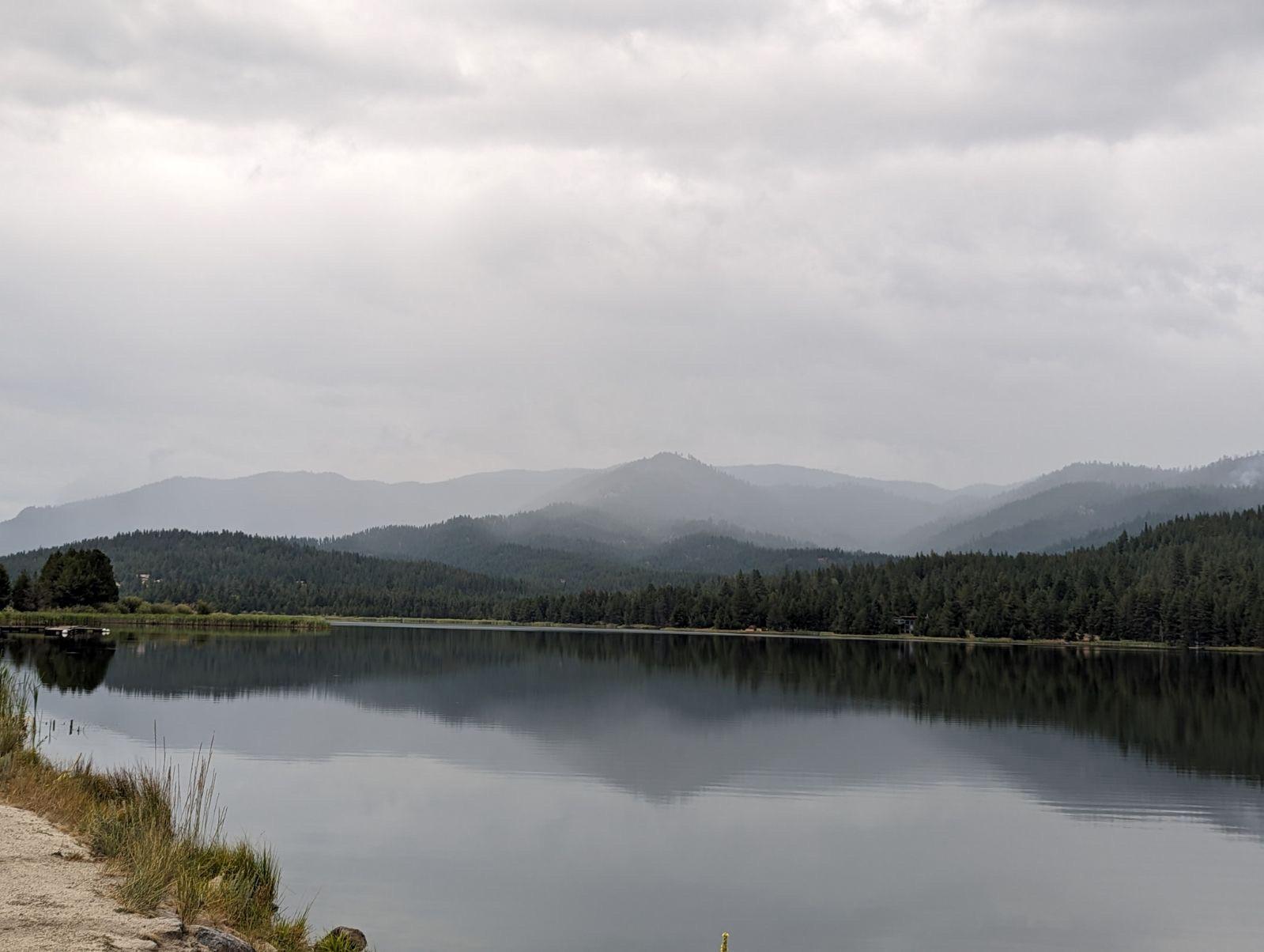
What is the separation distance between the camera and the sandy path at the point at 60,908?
453 inches

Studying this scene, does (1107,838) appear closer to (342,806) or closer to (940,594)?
(342,806)

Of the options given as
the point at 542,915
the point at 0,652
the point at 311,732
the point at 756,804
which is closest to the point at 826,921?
the point at 542,915

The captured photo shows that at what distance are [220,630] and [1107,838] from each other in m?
131

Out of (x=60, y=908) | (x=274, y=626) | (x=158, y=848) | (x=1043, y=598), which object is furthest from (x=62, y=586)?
(x=1043, y=598)

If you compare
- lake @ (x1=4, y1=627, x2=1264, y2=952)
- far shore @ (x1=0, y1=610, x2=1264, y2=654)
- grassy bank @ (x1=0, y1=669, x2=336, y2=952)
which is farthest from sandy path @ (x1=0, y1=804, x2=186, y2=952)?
far shore @ (x1=0, y1=610, x2=1264, y2=654)

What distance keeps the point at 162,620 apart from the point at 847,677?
98.6 metres

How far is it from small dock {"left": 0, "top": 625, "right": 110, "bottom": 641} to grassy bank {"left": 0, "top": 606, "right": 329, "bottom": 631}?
2.61 meters

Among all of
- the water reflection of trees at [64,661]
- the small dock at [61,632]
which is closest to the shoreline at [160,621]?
the small dock at [61,632]

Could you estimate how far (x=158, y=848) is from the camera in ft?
49.6

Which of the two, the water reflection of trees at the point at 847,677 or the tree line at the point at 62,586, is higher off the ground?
the tree line at the point at 62,586

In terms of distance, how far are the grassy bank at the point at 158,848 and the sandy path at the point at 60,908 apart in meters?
0.42

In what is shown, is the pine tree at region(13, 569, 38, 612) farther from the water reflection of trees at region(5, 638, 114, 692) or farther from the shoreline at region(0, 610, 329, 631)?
the water reflection of trees at region(5, 638, 114, 692)

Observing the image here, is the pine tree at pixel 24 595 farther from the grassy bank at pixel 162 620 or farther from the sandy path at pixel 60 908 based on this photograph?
the sandy path at pixel 60 908

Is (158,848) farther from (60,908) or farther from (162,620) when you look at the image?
(162,620)
